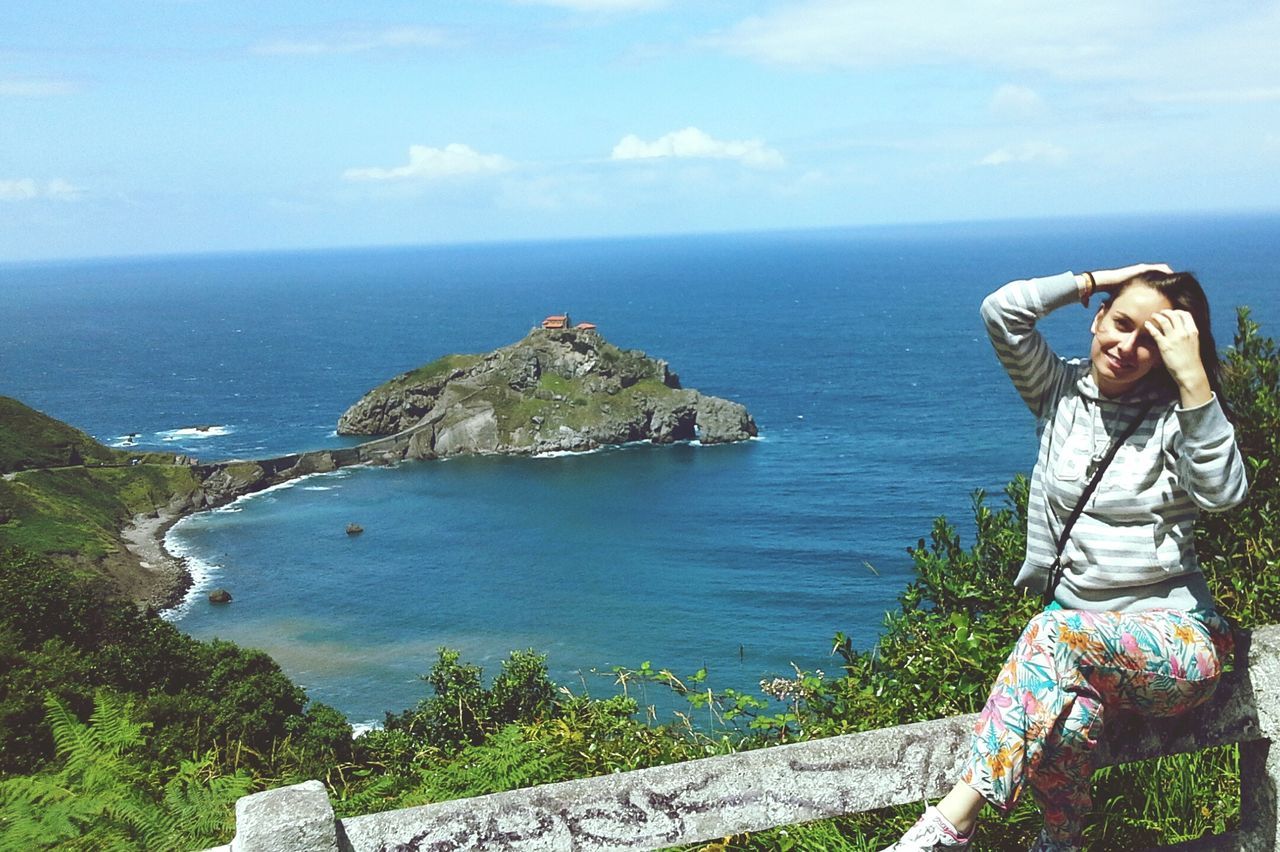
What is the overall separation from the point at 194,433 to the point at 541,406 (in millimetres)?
35544

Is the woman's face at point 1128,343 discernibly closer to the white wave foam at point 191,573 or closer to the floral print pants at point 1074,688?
the floral print pants at point 1074,688

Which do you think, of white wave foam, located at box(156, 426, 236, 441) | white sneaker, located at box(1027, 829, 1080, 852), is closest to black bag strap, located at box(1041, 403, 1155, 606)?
white sneaker, located at box(1027, 829, 1080, 852)

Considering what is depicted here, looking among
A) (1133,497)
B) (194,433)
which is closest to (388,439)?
(194,433)

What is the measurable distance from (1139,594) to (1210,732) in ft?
1.67

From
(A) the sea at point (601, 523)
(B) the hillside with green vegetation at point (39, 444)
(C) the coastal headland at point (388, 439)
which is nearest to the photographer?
(A) the sea at point (601, 523)

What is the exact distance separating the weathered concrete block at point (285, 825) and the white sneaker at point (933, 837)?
1619 mm

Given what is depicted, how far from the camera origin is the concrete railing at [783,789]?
323 centimetres

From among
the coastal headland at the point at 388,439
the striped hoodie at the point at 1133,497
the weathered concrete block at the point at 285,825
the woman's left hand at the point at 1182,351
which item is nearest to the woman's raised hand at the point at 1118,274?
the woman's left hand at the point at 1182,351

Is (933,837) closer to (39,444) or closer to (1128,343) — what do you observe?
(1128,343)

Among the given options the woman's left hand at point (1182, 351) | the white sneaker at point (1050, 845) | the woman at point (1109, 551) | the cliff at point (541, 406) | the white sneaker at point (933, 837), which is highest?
the woman's left hand at point (1182, 351)

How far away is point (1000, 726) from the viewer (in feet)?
10.8

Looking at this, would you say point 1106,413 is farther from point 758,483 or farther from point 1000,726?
point 758,483

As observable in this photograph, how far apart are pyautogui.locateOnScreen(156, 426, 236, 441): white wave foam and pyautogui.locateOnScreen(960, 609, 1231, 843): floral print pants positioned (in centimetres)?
11298

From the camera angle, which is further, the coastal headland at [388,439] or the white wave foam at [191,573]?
the coastal headland at [388,439]
